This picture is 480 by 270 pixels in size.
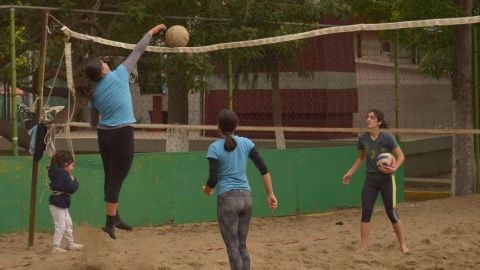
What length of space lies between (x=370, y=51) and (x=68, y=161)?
13005mm

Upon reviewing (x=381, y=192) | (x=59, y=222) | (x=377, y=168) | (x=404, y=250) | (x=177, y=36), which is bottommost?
(x=404, y=250)

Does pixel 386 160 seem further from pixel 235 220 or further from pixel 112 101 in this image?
pixel 112 101

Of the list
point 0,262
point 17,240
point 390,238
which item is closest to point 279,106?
point 390,238

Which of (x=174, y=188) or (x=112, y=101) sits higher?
(x=112, y=101)

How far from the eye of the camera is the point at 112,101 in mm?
7562

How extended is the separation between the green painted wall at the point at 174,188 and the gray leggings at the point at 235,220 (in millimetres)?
4572

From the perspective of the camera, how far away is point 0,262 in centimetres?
936

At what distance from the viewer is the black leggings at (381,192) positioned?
9.64 meters

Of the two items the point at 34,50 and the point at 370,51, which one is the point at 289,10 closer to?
the point at 34,50

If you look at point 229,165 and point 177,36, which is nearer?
point 229,165

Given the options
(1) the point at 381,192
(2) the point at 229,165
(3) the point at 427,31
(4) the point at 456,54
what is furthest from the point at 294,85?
(2) the point at 229,165

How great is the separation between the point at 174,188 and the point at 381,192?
379 cm

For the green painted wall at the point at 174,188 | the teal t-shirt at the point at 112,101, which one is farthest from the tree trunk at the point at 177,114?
the teal t-shirt at the point at 112,101

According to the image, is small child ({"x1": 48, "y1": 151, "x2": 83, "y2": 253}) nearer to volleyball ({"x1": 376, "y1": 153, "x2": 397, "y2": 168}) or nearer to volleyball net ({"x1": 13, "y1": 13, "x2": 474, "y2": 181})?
volleyball net ({"x1": 13, "y1": 13, "x2": 474, "y2": 181})
